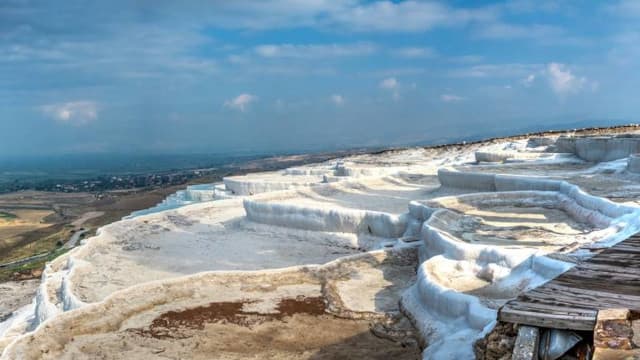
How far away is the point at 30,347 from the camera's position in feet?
24.4

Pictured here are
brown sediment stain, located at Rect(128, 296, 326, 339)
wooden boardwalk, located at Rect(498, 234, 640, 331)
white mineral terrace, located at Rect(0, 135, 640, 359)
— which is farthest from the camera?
brown sediment stain, located at Rect(128, 296, 326, 339)

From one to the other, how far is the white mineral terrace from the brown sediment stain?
0.18 metres

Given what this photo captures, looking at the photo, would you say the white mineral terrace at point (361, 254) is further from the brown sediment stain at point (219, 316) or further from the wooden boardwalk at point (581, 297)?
the wooden boardwalk at point (581, 297)

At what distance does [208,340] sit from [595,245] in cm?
514

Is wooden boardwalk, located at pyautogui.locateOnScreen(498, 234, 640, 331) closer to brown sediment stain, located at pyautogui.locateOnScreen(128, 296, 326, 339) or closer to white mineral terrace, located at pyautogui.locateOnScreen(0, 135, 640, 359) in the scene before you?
white mineral terrace, located at pyautogui.locateOnScreen(0, 135, 640, 359)

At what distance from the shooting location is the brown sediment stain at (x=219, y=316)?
26.5 ft

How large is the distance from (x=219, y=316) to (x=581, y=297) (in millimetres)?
5435

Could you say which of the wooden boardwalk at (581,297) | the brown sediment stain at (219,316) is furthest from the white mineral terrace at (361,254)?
the wooden boardwalk at (581,297)

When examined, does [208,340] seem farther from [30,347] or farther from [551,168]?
[551,168]

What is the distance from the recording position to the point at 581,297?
167 inches

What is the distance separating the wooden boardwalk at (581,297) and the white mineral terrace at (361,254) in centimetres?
106

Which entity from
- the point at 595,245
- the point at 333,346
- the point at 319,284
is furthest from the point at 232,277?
the point at 595,245

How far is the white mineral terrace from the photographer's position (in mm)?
7801

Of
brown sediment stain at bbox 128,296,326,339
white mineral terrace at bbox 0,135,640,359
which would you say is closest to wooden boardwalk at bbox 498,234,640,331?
white mineral terrace at bbox 0,135,640,359
